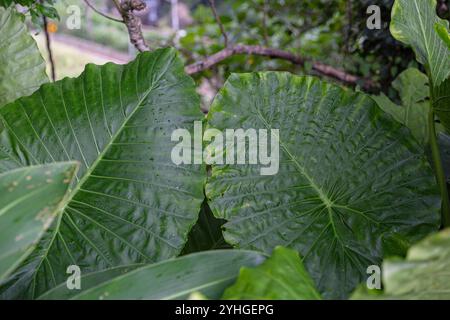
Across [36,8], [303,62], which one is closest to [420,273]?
[36,8]

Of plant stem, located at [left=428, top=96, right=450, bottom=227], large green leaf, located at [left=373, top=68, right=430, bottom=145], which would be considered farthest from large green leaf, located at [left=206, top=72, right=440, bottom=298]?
large green leaf, located at [left=373, top=68, right=430, bottom=145]

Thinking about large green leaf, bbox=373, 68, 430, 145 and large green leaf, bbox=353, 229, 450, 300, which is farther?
large green leaf, bbox=373, 68, 430, 145

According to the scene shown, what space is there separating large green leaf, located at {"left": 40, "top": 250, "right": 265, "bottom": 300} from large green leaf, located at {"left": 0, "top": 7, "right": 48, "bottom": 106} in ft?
1.86

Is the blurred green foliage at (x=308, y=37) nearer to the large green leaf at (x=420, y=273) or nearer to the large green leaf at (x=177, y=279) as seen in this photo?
the large green leaf at (x=177, y=279)

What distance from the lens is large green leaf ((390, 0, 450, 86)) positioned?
0.86 m

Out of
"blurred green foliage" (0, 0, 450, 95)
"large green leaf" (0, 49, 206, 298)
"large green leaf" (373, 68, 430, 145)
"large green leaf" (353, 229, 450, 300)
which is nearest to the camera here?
"large green leaf" (353, 229, 450, 300)

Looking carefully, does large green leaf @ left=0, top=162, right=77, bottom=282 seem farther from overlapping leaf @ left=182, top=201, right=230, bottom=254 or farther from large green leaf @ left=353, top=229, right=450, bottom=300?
overlapping leaf @ left=182, top=201, right=230, bottom=254

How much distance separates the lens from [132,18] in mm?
1122

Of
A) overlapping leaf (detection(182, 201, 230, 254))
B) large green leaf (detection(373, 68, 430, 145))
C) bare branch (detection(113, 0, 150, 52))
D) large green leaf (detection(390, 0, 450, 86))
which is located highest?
bare branch (detection(113, 0, 150, 52))

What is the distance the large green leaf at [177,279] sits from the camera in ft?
1.80

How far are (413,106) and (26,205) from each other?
37.9 inches
